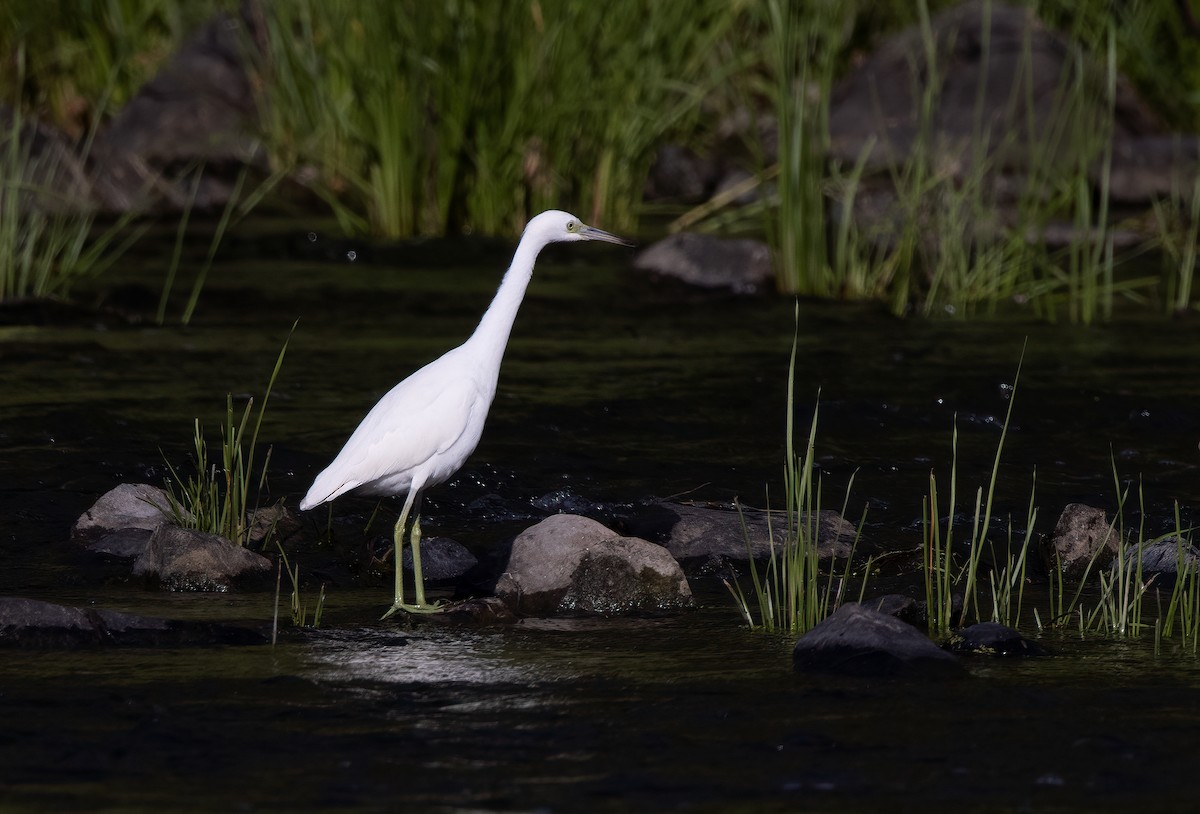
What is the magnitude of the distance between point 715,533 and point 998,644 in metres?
1.28

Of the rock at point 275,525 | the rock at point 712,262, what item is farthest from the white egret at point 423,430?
the rock at point 712,262

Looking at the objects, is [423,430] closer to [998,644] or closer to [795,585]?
[795,585]

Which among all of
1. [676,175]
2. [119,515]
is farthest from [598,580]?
[676,175]

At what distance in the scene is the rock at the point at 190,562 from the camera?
192 inches

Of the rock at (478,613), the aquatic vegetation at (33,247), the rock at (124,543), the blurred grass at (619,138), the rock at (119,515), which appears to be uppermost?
the blurred grass at (619,138)

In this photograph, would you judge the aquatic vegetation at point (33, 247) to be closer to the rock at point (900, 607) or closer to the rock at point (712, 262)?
the rock at point (712, 262)

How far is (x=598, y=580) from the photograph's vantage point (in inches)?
189

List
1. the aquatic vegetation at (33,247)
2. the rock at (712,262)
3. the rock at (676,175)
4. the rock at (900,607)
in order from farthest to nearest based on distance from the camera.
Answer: the rock at (676,175)
the rock at (712,262)
the aquatic vegetation at (33,247)
the rock at (900,607)

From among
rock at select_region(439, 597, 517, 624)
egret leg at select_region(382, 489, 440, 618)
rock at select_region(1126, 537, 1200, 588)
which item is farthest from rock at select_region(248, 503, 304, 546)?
rock at select_region(1126, 537, 1200, 588)

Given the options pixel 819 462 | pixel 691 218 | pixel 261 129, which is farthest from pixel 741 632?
pixel 261 129

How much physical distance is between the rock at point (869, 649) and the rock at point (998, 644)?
7.0 inches

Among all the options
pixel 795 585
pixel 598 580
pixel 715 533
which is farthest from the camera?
pixel 715 533

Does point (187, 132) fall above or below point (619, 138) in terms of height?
above

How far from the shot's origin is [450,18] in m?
10.9
